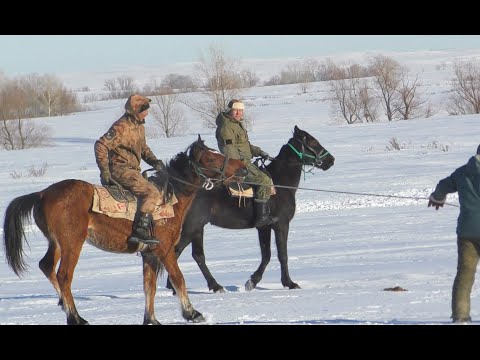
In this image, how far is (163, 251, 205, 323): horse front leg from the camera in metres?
8.38

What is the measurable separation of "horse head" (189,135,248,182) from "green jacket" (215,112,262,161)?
1.65 m

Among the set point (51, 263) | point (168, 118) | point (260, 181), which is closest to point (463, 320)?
point (51, 263)

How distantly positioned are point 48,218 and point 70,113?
8190cm

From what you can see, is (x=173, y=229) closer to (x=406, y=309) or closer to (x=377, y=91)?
(x=406, y=309)

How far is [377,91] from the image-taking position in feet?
242

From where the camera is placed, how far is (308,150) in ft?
39.4

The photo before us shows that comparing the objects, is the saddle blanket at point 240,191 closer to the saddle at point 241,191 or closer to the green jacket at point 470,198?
the saddle at point 241,191

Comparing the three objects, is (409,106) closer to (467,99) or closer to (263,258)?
(467,99)

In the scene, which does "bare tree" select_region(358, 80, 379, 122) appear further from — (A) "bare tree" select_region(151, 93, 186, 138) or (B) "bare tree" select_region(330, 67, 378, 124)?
(A) "bare tree" select_region(151, 93, 186, 138)

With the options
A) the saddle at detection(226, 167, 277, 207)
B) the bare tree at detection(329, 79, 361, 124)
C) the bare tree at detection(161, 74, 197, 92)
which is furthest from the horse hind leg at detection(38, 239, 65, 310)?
the bare tree at detection(161, 74, 197, 92)

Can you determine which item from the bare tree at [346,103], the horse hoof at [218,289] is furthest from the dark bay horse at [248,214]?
the bare tree at [346,103]

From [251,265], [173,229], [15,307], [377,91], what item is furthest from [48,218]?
[377,91]

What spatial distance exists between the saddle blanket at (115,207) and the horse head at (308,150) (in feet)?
11.7

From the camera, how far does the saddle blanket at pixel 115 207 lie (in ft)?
28.1
